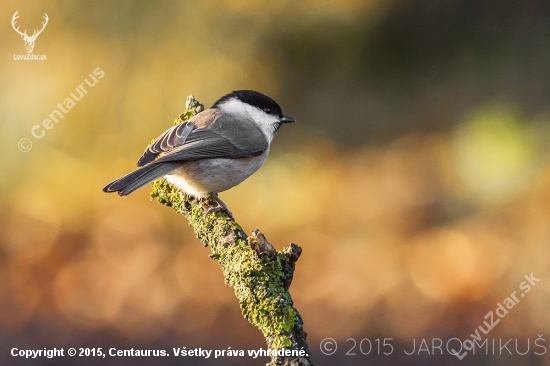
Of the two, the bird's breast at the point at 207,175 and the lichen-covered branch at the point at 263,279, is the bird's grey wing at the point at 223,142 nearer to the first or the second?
the bird's breast at the point at 207,175

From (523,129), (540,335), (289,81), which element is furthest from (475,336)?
(289,81)

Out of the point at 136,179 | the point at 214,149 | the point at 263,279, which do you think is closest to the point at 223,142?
the point at 214,149

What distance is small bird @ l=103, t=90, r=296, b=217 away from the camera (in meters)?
2.17

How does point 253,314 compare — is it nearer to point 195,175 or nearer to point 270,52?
point 195,175

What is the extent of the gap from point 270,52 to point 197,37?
524 millimetres

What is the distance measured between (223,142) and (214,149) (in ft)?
0.22

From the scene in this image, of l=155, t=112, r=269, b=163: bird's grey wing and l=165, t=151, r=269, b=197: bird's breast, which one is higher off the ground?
l=155, t=112, r=269, b=163: bird's grey wing

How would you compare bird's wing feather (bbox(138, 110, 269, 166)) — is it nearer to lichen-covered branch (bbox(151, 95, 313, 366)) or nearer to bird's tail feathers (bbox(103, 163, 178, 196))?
bird's tail feathers (bbox(103, 163, 178, 196))

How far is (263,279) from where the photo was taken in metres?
1.69

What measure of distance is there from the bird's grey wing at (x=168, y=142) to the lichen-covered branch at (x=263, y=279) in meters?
0.33

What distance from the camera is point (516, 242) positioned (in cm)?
347

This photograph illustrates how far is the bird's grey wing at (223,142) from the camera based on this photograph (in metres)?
2.19

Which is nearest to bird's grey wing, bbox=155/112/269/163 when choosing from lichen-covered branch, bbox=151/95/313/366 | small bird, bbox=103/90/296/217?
small bird, bbox=103/90/296/217

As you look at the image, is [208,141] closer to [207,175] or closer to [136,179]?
[207,175]
